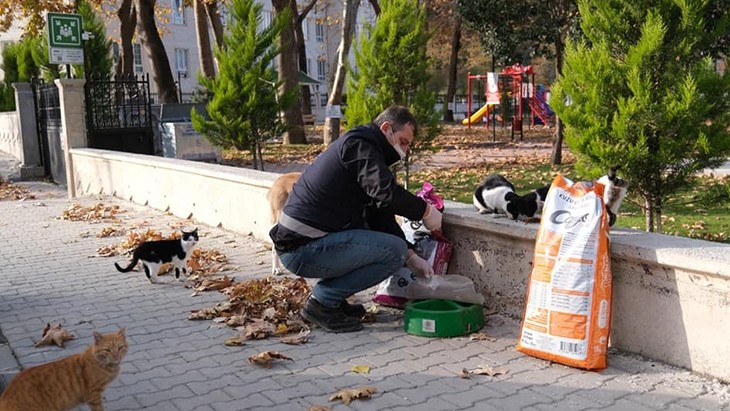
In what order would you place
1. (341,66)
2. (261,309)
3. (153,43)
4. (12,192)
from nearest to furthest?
(261,309) → (12,192) → (341,66) → (153,43)

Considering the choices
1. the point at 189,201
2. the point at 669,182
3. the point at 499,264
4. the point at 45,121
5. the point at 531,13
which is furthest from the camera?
the point at 45,121

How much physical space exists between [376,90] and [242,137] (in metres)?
3.35

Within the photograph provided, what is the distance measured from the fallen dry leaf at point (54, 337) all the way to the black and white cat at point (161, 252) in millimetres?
1574

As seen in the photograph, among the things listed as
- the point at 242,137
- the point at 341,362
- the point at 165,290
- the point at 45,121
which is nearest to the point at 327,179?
the point at 341,362

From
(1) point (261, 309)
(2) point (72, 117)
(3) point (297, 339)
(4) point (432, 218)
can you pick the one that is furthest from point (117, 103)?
(4) point (432, 218)

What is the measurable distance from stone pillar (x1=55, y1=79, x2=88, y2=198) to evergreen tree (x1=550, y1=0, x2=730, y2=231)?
444 inches

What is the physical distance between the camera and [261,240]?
9000 millimetres

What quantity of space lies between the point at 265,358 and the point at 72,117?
1213 cm

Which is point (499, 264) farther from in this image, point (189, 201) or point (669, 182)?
point (189, 201)

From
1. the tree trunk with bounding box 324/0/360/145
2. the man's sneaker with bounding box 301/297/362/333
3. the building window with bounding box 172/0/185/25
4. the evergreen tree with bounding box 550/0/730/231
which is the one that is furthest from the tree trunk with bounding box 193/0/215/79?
the building window with bounding box 172/0/185/25

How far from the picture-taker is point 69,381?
3926mm

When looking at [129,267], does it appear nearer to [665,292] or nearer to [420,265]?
[420,265]

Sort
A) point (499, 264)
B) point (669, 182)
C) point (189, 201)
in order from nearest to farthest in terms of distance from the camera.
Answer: point (499, 264), point (669, 182), point (189, 201)

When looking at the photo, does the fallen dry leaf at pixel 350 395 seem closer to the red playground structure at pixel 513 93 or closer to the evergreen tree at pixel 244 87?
the evergreen tree at pixel 244 87
